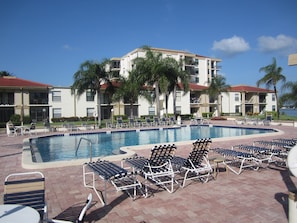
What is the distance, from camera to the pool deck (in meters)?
4.42

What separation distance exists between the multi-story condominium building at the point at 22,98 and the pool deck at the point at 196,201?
1227 inches

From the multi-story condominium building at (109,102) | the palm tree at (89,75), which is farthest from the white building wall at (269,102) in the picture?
the palm tree at (89,75)

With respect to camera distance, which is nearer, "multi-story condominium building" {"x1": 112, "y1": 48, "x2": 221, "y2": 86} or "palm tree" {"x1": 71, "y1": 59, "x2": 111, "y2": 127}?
"palm tree" {"x1": 71, "y1": 59, "x2": 111, "y2": 127}

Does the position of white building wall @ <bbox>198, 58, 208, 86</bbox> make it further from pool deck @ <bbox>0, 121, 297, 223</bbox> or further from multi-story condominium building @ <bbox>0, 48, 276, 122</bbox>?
pool deck @ <bbox>0, 121, 297, 223</bbox>

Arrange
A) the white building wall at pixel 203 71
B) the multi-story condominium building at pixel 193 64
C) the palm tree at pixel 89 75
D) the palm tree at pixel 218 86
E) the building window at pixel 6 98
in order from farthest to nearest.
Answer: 1. the white building wall at pixel 203 71
2. the multi-story condominium building at pixel 193 64
3. the palm tree at pixel 218 86
4. the building window at pixel 6 98
5. the palm tree at pixel 89 75

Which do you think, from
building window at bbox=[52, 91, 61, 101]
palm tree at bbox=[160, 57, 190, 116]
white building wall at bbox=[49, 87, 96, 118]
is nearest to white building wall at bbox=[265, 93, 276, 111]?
palm tree at bbox=[160, 57, 190, 116]

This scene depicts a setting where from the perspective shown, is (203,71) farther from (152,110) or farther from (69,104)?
(69,104)

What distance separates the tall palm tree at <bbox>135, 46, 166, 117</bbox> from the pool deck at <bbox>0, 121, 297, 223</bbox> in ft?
72.4

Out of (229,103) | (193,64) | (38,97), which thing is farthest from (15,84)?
(193,64)

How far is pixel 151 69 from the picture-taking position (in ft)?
93.7

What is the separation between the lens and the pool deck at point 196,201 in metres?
4.42

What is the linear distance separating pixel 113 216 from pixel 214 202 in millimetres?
Result: 2016

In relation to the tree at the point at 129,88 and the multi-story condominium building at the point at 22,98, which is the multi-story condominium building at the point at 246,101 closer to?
the tree at the point at 129,88

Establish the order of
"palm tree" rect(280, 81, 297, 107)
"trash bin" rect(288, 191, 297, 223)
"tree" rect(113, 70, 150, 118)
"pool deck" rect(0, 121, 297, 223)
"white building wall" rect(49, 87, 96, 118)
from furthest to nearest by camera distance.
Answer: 1. "white building wall" rect(49, 87, 96, 118)
2. "palm tree" rect(280, 81, 297, 107)
3. "tree" rect(113, 70, 150, 118)
4. "pool deck" rect(0, 121, 297, 223)
5. "trash bin" rect(288, 191, 297, 223)
